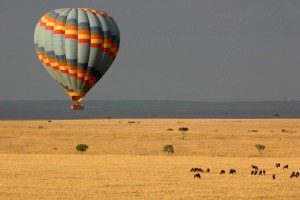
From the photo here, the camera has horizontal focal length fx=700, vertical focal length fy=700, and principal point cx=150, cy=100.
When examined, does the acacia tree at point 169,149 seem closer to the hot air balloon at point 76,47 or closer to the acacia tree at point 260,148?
the acacia tree at point 260,148

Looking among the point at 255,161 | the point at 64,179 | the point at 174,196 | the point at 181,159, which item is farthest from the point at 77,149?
the point at 174,196

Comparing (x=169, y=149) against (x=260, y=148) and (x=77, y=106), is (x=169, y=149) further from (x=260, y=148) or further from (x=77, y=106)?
(x=77, y=106)

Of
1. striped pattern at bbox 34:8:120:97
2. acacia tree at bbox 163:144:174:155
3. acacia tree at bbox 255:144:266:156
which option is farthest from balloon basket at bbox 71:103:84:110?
acacia tree at bbox 255:144:266:156

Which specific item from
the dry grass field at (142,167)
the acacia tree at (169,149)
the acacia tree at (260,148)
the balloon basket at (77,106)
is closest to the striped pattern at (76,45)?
the balloon basket at (77,106)

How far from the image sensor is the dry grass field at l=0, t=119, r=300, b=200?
46781 millimetres

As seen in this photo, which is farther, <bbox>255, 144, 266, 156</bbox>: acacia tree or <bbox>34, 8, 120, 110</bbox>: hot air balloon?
<bbox>255, 144, 266, 156</bbox>: acacia tree

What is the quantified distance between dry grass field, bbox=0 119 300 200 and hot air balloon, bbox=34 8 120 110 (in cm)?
829

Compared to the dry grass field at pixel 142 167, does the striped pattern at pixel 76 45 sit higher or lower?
higher

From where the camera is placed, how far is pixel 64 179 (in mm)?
55219

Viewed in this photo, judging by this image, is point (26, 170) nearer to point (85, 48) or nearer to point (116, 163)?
point (116, 163)

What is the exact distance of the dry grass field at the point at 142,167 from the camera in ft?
153

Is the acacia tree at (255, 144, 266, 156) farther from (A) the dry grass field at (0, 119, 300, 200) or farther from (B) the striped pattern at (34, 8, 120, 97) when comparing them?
(B) the striped pattern at (34, 8, 120, 97)

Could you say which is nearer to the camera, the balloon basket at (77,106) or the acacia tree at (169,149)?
the balloon basket at (77,106)

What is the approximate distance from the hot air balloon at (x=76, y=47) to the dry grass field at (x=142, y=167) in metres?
8.29
